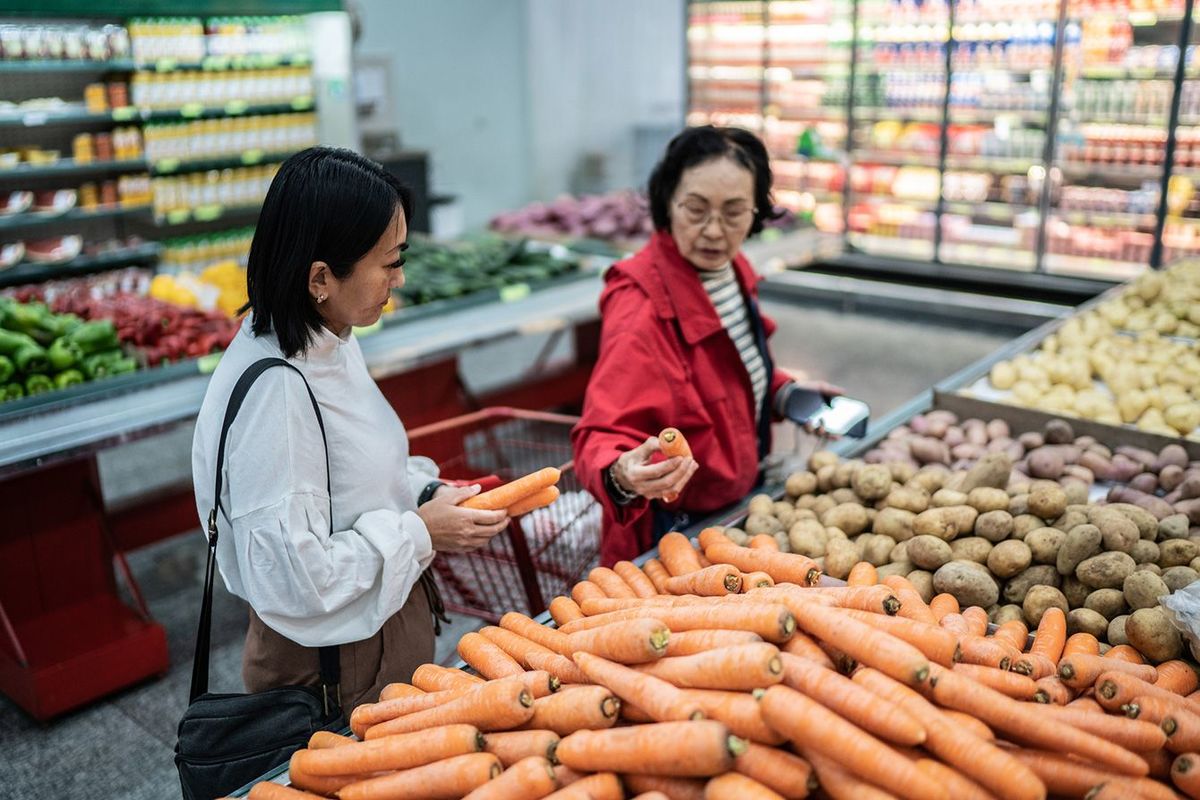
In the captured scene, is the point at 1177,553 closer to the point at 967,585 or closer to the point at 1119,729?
the point at 967,585

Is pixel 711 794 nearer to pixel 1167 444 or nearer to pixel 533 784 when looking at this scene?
pixel 533 784

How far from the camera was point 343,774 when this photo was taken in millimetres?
1572

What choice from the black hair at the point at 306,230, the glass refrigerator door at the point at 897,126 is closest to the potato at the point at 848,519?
the black hair at the point at 306,230

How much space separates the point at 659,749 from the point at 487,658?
50 cm

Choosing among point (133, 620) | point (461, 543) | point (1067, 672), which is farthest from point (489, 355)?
point (1067, 672)

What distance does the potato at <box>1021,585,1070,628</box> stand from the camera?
2065mm

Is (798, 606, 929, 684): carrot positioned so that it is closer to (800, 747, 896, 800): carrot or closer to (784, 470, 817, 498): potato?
(800, 747, 896, 800): carrot

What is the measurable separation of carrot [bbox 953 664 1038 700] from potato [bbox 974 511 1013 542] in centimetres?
71

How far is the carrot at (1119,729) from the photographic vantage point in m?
1.49

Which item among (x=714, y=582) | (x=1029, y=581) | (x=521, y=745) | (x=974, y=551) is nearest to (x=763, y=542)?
(x=714, y=582)

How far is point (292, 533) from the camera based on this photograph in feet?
5.56

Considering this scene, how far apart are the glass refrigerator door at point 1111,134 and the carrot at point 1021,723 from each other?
23.2ft

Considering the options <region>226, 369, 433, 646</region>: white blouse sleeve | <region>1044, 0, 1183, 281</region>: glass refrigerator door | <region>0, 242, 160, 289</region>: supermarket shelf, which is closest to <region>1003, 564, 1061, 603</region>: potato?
<region>226, 369, 433, 646</region>: white blouse sleeve

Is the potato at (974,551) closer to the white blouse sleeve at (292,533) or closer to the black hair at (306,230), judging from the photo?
the white blouse sleeve at (292,533)
